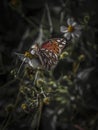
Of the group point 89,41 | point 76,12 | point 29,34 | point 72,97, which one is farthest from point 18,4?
point 72,97

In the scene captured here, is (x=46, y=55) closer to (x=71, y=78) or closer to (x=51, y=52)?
(x=51, y=52)

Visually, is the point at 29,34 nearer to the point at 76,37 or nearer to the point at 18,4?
the point at 18,4

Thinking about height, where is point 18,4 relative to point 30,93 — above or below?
above

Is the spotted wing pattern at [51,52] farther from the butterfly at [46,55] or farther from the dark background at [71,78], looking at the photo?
the dark background at [71,78]

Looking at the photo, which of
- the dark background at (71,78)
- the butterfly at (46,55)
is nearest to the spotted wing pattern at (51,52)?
the butterfly at (46,55)

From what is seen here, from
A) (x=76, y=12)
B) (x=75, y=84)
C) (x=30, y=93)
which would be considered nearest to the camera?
(x=30, y=93)

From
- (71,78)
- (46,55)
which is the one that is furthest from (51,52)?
(71,78)

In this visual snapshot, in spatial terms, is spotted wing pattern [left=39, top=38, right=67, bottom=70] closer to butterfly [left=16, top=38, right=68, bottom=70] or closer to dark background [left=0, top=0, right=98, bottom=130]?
butterfly [left=16, top=38, right=68, bottom=70]
